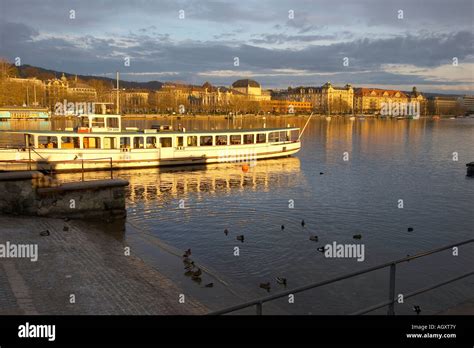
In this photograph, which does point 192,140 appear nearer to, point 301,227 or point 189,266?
point 301,227

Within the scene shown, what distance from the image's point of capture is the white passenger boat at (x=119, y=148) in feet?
125

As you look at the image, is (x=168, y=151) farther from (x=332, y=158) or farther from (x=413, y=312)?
(x=413, y=312)

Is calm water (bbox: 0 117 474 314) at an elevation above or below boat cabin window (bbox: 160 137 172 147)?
below

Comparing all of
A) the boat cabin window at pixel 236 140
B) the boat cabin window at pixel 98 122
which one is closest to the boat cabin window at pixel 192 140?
the boat cabin window at pixel 236 140

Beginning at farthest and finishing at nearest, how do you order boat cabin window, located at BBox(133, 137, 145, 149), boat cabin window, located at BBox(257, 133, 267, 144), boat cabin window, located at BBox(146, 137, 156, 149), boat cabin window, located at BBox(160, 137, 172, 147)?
boat cabin window, located at BBox(257, 133, 267, 144) < boat cabin window, located at BBox(160, 137, 172, 147) < boat cabin window, located at BBox(146, 137, 156, 149) < boat cabin window, located at BBox(133, 137, 145, 149)

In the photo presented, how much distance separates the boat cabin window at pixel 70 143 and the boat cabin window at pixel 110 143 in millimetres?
2238

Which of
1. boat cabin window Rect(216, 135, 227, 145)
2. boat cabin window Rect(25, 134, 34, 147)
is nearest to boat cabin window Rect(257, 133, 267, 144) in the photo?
boat cabin window Rect(216, 135, 227, 145)

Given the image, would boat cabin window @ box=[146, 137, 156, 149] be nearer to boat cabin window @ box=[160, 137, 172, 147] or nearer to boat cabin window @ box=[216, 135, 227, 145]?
boat cabin window @ box=[160, 137, 172, 147]

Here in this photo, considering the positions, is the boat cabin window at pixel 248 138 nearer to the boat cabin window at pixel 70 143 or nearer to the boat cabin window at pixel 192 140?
the boat cabin window at pixel 192 140

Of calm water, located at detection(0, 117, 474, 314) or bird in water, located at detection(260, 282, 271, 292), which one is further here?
calm water, located at detection(0, 117, 474, 314)

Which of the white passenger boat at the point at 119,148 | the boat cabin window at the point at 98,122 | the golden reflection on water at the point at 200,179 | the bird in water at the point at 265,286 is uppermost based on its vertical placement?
the boat cabin window at the point at 98,122

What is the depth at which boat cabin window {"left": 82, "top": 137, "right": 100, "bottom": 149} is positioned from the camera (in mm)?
40375
